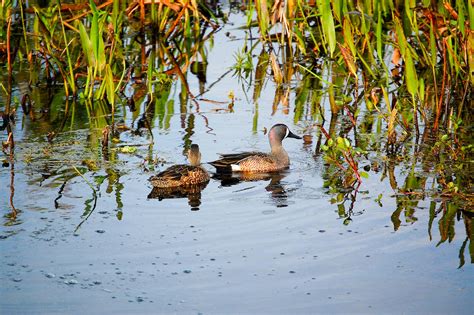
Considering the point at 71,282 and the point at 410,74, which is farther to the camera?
the point at 410,74

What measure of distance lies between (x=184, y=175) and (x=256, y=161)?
1073 millimetres

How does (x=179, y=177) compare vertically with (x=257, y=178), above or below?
above

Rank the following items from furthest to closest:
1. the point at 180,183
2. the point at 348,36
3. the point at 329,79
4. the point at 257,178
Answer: the point at 329,79
the point at 348,36
the point at 257,178
the point at 180,183

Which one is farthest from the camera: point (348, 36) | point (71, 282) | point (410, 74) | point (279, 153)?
point (279, 153)

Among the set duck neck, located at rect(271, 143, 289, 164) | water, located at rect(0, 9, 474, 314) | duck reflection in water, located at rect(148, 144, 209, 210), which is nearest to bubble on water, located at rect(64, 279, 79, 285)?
water, located at rect(0, 9, 474, 314)

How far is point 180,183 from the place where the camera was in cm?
962

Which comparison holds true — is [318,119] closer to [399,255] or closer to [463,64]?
[463,64]

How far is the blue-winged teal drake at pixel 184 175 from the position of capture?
947cm

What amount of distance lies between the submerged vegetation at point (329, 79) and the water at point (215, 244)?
176mm

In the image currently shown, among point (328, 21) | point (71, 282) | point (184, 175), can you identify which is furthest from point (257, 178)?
point (71, 282)

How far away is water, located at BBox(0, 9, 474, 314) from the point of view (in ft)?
22.3

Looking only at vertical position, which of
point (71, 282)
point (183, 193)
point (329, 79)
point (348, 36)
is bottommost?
point (71, 282)

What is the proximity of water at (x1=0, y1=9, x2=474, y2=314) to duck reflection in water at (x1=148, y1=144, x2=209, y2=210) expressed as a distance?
0.35 feet

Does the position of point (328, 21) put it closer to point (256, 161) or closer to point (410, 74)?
point (410, 74)
